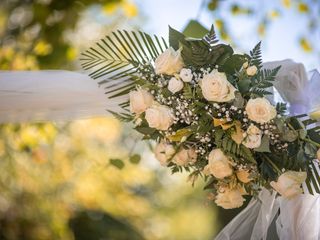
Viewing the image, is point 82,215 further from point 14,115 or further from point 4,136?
point 14,115

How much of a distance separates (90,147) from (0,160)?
2.66 feet

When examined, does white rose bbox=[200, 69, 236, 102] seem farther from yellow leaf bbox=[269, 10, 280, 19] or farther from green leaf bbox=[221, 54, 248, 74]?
yellow leaf bbox=[269, 10, 280, 19]

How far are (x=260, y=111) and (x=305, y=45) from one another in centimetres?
275

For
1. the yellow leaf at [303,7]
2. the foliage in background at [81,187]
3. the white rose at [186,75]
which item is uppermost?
the yellow leaf at [303,7]

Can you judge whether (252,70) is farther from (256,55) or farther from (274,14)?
(274,14)

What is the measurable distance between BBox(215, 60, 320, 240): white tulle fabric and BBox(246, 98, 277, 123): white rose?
1.36ft

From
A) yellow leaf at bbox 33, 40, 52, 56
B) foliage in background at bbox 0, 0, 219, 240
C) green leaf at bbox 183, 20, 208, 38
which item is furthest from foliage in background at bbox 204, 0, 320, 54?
green leaf at bbox 183, 20, 208, 38

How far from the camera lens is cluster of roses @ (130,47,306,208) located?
1.48 m

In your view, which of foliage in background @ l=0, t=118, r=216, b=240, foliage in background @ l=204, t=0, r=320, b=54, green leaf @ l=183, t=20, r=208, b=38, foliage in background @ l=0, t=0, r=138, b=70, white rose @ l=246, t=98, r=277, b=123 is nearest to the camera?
white rose @ l=246, t=98, r=277, b=123

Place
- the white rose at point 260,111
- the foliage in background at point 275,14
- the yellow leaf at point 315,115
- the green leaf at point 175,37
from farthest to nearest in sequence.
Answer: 1. the foliage in background at point 275,14
2. the yellow leaf at point 315,115
3. the green leaf at point 175,37
4. the white rose at point 260,111

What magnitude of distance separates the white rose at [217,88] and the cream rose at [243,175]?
279 mm

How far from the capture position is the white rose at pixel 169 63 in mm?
1573

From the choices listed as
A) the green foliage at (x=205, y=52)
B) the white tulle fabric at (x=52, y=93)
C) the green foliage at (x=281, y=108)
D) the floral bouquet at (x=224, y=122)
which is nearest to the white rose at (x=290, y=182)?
the floral bouquet at (x=224, y=122)

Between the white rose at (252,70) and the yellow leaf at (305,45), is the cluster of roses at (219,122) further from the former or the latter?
the yellow leaf at (305,45)
